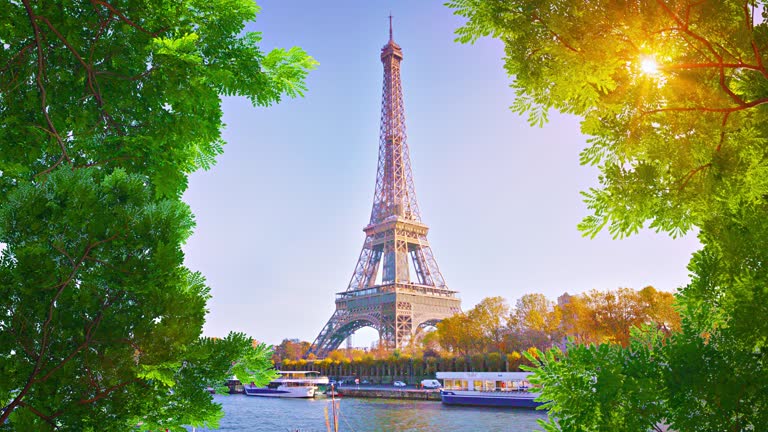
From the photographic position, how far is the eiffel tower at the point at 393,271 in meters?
67.9

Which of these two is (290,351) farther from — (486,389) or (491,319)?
(486,389)

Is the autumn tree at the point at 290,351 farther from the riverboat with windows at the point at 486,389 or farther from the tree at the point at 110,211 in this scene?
the tree at the point at 110,211

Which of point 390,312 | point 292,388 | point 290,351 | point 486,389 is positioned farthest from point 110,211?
point 290,351

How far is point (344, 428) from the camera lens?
33.9 m

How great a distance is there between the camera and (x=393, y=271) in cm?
7056

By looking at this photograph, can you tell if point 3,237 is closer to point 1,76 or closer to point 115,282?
point 115,282

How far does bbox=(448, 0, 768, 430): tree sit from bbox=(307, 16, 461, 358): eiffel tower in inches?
2452

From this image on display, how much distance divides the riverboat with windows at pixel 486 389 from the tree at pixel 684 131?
39384mm

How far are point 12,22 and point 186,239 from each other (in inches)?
83.9

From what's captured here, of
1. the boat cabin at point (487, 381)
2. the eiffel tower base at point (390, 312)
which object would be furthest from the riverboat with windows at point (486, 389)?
the eiffel tower base at point (390, 312)

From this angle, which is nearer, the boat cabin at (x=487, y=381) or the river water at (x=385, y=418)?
the river water at (x=385, y=418)

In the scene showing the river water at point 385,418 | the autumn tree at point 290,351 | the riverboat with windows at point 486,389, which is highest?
the autumn tree at point 290,351

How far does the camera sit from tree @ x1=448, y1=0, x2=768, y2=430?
3594 millimetres

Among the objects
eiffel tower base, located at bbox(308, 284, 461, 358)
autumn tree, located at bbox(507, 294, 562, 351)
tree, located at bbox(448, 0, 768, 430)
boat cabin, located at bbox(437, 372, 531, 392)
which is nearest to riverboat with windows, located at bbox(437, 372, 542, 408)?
boat cabin, located at bbox(437, 372, 531, 392)
